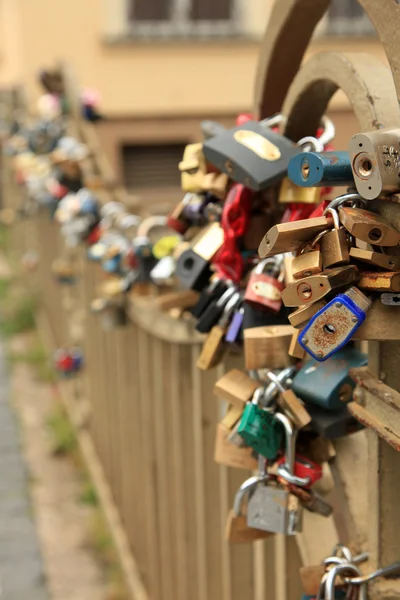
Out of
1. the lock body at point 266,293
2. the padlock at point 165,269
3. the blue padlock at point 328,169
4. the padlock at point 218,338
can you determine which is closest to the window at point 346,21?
the padlock at point 165,269

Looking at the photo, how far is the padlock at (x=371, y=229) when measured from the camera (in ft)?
2.40

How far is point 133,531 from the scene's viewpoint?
2617mm

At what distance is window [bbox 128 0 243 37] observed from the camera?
987 centimetres

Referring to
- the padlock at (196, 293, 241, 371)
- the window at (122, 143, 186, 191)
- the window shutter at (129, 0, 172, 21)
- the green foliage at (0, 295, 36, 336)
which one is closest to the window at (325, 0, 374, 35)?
the window shutter at (129, 0, 172, 21)

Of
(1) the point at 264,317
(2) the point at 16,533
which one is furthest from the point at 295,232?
(2) the point at 16,533

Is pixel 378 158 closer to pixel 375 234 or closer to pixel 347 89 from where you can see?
pixel 375 234

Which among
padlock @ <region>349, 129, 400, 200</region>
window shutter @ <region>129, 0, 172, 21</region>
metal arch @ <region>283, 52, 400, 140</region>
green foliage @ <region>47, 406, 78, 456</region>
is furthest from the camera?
window shutter @ <region>129, 0, 172, 21</region>

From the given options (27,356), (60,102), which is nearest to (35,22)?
(27,356)

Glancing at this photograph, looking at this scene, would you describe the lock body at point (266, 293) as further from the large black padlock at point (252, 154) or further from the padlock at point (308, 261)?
the padlock at point (308, 261)

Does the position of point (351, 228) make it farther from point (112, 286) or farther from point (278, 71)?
point (112, 286)

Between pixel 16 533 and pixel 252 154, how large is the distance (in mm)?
2524

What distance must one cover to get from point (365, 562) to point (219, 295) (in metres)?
0.46

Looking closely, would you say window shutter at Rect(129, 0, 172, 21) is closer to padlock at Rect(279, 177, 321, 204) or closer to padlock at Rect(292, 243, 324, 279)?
padlock at Rect(279, 177, 321, 204)

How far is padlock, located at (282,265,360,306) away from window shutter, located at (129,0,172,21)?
9703 mm
